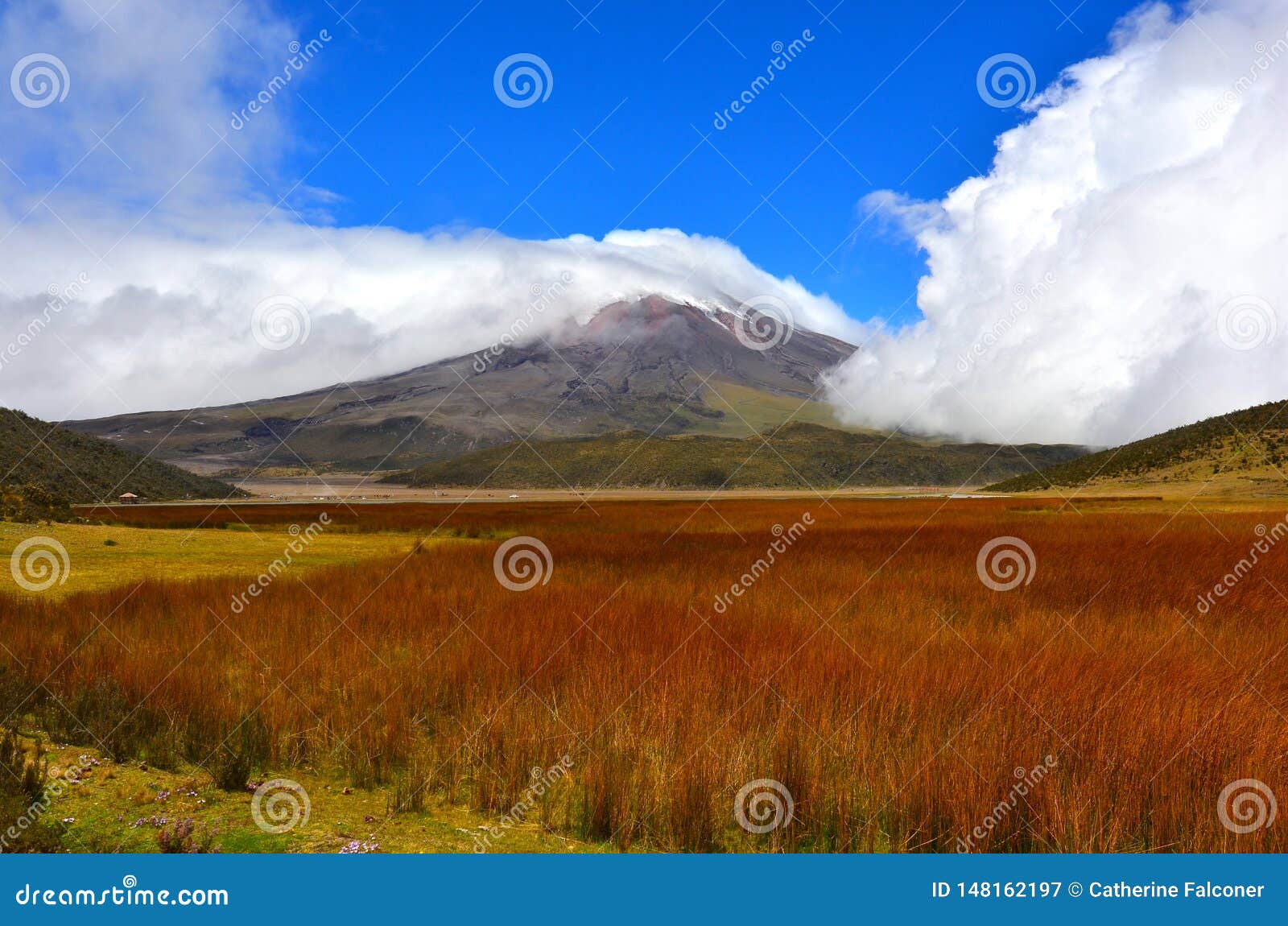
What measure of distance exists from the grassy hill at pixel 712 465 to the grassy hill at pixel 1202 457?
54277 mm

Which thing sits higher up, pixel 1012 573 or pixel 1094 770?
pixel 1012 573

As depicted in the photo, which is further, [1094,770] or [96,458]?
[96,458]

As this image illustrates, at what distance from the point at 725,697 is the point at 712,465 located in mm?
133212

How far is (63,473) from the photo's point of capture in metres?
57.3

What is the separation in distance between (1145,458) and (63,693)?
93.2m

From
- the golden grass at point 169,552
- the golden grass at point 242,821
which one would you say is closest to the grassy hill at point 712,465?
the golden grass at point 169,552

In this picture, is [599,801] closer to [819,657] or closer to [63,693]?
[819,657]

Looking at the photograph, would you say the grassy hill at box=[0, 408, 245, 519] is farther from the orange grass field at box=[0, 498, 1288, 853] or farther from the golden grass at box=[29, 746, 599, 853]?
the golden grass at box=[29, 746, 599, 853]

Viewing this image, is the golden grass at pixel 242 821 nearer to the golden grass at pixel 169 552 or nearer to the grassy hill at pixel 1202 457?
the golden grass at pixel 169 552

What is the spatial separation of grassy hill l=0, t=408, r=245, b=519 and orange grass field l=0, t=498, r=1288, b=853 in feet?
74.5

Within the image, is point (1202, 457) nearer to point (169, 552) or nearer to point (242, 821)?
point (169, 552)

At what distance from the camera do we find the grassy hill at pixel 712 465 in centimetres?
13488

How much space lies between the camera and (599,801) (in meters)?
4.71

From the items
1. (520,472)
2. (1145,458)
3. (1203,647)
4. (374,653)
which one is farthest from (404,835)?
(520,472)
